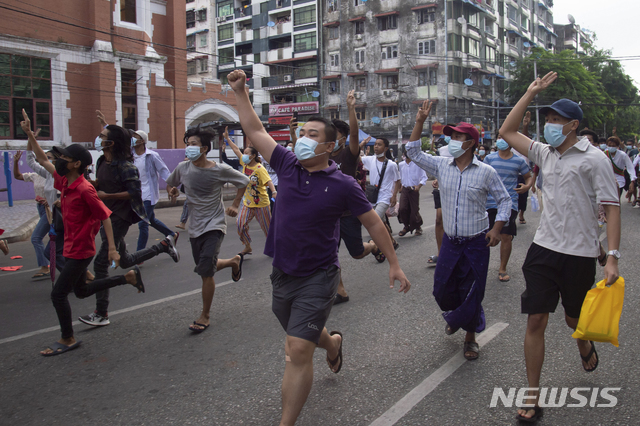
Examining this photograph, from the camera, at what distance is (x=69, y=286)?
4.30m

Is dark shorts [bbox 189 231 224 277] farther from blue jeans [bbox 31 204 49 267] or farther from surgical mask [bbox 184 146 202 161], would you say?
blue jeans [bbox 31 204 49 267]

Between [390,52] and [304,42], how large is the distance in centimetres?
989

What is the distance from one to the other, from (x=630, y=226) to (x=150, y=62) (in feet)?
73.5

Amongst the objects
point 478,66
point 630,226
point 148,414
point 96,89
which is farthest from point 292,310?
point 478,66

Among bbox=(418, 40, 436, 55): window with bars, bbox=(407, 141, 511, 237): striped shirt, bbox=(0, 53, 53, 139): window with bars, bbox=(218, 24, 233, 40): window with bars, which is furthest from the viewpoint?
bbox=(218, 24, 233, 40): window with bars

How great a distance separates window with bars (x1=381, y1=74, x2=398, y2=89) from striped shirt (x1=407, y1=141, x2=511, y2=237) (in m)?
44.5

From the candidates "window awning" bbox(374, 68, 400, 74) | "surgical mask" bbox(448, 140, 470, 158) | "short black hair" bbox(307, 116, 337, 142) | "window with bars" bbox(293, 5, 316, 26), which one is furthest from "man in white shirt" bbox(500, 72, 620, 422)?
"window with bars" bbox(293, 5, 316, 26)

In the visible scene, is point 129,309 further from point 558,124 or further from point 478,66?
point 478,66

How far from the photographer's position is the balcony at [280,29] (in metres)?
53.8

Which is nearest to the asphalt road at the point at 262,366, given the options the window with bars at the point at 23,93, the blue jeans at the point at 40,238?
the blue jeans at the point at 40,238

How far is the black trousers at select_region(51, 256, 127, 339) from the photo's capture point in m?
4.24

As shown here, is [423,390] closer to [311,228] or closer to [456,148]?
[311,228]

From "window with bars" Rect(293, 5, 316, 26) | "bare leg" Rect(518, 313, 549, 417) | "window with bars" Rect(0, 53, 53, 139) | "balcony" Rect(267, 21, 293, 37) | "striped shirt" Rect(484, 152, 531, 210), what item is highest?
"window with bars" Rect(293, 5, 316, 26)

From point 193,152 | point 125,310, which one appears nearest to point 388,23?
point 193,152
